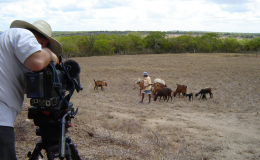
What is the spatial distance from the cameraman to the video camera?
7 cm

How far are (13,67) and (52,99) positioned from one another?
0.36 metres

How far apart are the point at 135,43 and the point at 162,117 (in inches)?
1661

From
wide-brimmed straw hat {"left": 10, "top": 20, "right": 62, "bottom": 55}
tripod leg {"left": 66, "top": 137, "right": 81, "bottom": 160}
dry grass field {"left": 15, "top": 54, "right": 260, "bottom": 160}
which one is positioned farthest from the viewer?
dry grass field {"left": 15, "top": 54, "right": 260, "bottom": 160}

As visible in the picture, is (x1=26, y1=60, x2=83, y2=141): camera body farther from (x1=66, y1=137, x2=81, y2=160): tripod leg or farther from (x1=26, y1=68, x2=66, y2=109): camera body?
(x1=66, y1=137, x2=81, y2=160): tripod leg

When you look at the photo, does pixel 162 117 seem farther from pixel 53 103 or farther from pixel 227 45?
pixel 227 45

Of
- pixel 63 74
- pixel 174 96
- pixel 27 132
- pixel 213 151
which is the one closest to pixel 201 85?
pixel 174 96

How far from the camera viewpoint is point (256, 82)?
39.8 ft

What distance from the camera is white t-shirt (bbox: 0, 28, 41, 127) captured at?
1437 millimetres

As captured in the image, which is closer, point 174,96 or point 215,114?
point 215,114

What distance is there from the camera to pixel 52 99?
1.51 m

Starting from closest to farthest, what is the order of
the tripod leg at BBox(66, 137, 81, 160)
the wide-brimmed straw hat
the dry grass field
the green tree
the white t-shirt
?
1. the white t-shirt
2. the wide-brimmed straw hat
3. the tripod leg at BBox(66, 137, 81, 160)
4. the dry grass field
5. the green tree

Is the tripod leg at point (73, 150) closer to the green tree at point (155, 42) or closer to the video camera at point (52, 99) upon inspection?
the video camera at point (52, 99)

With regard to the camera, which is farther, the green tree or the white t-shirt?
the green tree

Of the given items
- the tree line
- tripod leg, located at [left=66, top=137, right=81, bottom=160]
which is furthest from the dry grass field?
the tree line
